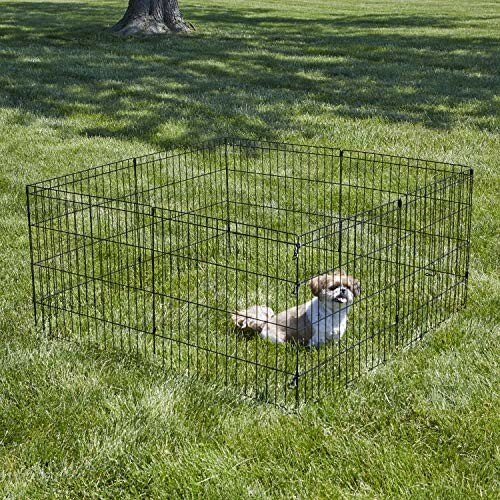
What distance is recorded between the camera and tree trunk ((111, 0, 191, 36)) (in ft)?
65.1

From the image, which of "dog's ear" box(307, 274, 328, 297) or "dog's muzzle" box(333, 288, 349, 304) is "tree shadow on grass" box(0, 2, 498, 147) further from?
"dog's muzzle" box(333, 288, 349, 304)

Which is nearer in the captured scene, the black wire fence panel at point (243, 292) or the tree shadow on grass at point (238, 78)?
the black wire fence panel at point (243, 292)

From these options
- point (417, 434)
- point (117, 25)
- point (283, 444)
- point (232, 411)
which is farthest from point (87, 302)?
point (117, 25)

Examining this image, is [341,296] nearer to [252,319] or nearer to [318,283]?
[318,283]

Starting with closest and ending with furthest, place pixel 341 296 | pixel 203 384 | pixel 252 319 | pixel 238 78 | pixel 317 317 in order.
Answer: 1. pixel 203 384
2. pixel 341 296
3. pixel 317 317
4. pixel 252 319
5. pixel 238 78

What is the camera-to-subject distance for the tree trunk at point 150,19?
19844 mm

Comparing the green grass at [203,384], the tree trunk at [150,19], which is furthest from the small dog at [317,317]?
the tree trunk at [150,19]

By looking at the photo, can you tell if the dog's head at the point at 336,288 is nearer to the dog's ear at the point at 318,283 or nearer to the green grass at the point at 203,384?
the dog's ear at the point at 318,283

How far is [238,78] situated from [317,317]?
1066cm

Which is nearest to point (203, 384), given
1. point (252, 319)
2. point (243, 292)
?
point (252, 319)

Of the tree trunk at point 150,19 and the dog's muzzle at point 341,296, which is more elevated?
the tree trunk at point 150,19

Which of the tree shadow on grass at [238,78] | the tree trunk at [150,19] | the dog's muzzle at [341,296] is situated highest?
the tree trunk at [150,19]

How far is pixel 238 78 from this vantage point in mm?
15062

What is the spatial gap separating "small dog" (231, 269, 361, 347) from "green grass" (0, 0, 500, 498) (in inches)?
18.2
